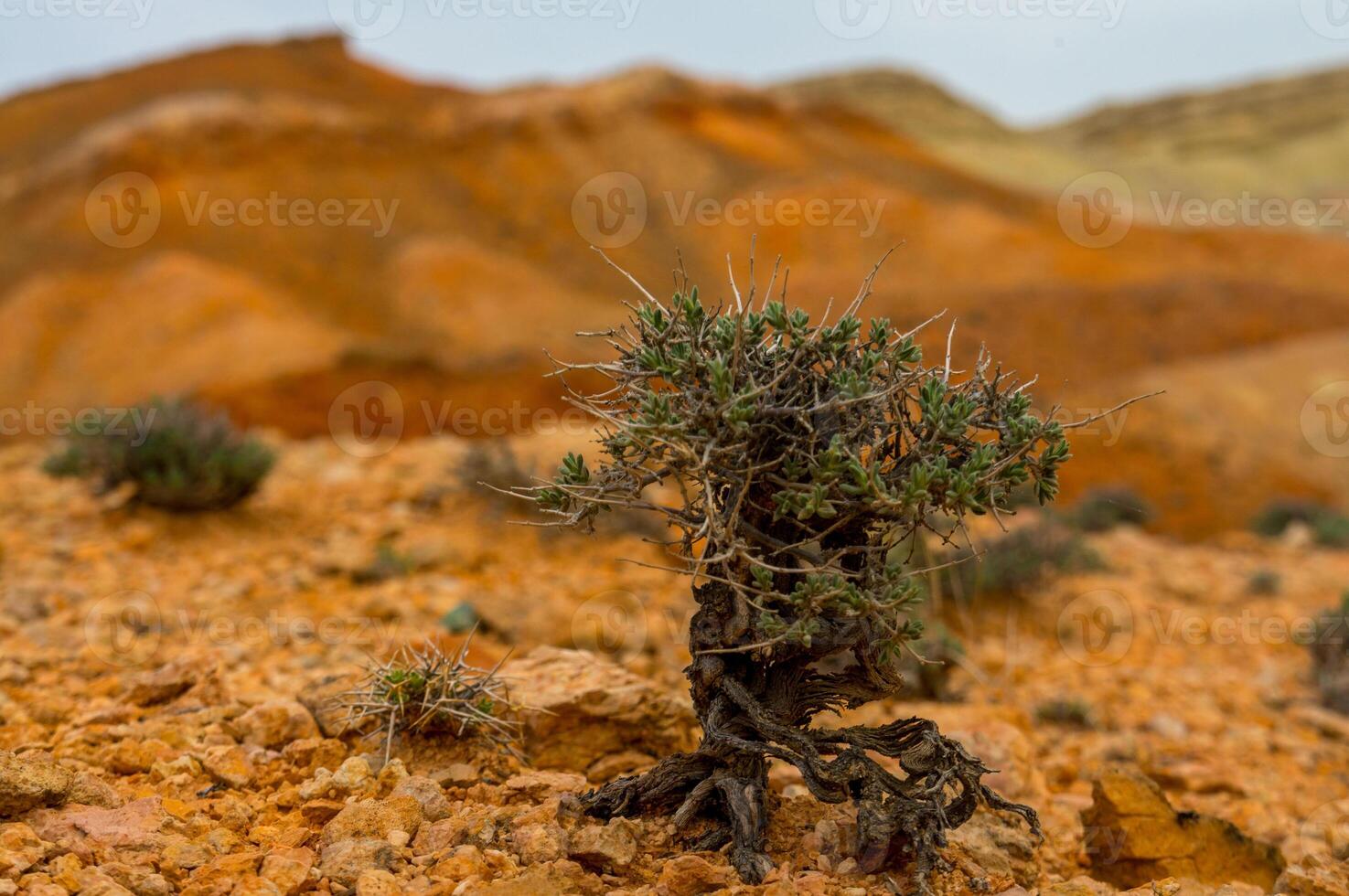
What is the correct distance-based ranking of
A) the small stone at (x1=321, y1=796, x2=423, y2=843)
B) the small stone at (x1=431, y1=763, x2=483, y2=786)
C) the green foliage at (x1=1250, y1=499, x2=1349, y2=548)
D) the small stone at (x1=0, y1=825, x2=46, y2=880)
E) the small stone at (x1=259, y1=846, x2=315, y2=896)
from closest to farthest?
the small stone at (x1=0, y1=825, x2=46, y2=880) < the small stone at (x1=259, y1=846, x2=315, y2=896) < the small stone at (x1=321, y1=796, x2=423, y2=843) < the small stone at (x1=431, y1=763, x2=483, y2=786) < the green foliage at (x1=1250, y1=499, x2=1349, y2=548)

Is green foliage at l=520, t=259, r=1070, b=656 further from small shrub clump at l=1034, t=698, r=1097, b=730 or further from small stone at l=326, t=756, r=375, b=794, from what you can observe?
small shrub clump at l=1034, t=698, r=1097, b=730

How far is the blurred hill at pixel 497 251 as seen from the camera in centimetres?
1892

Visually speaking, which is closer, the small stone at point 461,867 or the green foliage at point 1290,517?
the small stone at point 461,867

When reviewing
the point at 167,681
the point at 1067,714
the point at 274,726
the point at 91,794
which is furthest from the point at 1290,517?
the point at 91,794

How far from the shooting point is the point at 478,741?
11.0 ft

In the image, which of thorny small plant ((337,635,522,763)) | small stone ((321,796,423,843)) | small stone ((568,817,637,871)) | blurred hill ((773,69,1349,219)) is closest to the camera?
small stone ((568,817,637,871))

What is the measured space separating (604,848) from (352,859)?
628 mm

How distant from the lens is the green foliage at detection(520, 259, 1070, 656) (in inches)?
96.3

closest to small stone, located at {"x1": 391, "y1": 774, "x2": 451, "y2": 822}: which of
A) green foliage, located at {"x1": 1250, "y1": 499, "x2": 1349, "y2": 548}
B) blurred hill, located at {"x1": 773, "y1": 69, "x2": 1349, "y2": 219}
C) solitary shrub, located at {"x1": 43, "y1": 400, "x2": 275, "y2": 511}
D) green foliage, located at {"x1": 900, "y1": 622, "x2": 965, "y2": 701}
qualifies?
green foliage, located at {"x1": 900, "y1": 622, "x2": 965, "y2": 701}

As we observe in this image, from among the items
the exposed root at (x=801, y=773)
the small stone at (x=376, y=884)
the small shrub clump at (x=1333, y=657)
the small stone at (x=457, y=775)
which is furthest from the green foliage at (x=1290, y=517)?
the small stone at (x=376, y=884)

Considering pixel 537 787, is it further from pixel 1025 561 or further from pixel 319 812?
pixel 1025 561

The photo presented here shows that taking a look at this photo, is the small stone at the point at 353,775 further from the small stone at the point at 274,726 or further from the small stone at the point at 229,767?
the small stone at the point at 274,726

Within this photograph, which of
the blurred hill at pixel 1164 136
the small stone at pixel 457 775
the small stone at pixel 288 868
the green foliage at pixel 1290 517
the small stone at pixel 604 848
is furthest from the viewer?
the blurred hill at pixel 1164 136

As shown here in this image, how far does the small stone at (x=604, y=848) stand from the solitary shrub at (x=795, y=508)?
0.50 feet
